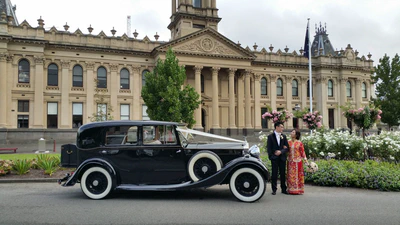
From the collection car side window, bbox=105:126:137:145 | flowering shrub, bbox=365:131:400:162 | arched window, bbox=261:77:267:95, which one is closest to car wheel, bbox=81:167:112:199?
car side window, bbox=105:126:137:145

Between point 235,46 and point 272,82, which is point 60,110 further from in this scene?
point 272,82

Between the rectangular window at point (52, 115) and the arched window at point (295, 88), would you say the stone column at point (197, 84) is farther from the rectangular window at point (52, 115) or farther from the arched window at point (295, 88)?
the arched window at point (295, 88)

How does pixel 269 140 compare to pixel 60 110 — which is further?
pixel 60 110

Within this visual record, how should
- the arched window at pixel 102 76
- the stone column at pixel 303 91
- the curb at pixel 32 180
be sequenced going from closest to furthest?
the curb at pixel 32 180 < the arched window at pixel 102 76 < the stone column at pixel 303 91

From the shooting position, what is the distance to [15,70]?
32.1 m

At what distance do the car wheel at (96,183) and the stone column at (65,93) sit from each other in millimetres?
28564

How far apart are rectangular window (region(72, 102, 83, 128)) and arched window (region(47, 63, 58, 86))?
3.19 meters

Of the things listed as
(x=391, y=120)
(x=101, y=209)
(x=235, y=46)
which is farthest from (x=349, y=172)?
(x=391, y=120)

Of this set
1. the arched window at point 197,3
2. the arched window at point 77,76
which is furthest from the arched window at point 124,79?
the arched window at point 197,3

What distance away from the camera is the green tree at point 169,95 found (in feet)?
83.7

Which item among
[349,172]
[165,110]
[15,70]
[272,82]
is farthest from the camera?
[272,82]

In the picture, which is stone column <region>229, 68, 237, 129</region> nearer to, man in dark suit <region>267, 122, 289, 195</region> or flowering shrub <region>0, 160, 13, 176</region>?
flowering shrub <region>0, 160, 13, 176</region>

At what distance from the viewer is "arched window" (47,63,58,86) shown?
111 ft

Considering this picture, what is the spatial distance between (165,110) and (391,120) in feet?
92.5
